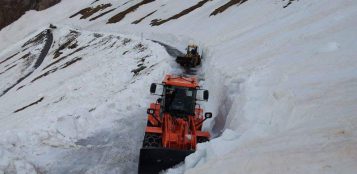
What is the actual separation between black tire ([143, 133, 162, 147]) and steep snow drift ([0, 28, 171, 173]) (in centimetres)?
107

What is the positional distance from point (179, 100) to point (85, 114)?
4.87 metres

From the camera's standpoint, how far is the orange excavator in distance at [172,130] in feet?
36.1

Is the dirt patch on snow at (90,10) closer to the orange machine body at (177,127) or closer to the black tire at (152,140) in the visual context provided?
the orange machine body at (177,127)

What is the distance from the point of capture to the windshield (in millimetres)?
13383

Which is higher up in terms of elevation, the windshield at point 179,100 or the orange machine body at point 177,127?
the windshield at point 179,100

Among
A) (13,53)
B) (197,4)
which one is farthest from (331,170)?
(13,53)

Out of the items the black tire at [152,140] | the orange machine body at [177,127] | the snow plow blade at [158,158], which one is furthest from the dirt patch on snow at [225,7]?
the snow plow blade at [158,158]

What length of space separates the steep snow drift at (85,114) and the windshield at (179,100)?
6.70ft

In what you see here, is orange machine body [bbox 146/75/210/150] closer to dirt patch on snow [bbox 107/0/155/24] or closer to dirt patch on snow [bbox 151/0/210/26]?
dirt patch on snow [bbox 151/0/210/26]

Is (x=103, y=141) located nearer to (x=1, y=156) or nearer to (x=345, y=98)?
(x=1, y=156)

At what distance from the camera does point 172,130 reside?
41.4 feet

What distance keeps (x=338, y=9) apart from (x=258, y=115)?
Answer: 12.7 metres

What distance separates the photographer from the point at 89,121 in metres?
15.9

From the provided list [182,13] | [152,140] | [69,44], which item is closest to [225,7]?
[182,13]
